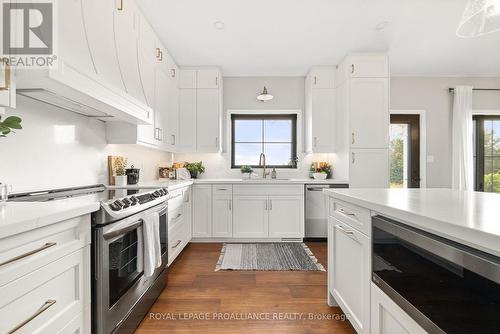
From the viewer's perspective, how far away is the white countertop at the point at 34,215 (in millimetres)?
763

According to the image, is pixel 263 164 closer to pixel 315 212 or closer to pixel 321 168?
pixel 321 168

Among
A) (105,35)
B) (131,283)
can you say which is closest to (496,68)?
(105,35)

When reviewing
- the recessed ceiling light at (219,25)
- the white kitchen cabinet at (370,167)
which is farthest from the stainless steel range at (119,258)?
the white kitchen cabinet at (370,167)

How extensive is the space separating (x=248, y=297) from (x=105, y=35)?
231 centimetres

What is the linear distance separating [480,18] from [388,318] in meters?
2.12

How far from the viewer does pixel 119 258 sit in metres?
1.42

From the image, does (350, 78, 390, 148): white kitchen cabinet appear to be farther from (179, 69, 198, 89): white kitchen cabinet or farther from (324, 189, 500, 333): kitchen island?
(179, 69, 198, 89): white kitchen cabinet

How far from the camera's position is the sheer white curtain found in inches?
163

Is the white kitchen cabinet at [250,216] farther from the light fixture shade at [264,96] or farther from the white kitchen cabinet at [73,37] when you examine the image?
the white kitchen cabinet at [73,37]

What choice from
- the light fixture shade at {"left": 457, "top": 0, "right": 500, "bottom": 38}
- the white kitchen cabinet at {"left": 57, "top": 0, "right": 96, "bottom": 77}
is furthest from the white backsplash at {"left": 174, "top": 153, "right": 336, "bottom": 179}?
the white kitchen cabinet at {"left": 57, "top": 0, "right": 96, "bottom": 77}

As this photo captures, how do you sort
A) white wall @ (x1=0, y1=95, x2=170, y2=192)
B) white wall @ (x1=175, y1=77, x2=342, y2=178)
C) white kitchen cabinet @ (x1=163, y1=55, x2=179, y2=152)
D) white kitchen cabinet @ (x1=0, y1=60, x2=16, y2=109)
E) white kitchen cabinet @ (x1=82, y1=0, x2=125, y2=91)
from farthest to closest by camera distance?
1. white wall @ (x1=175, y1=77, x2=342, y2=178)
2. white kitchen cabinet @ (x1=163, y1=55, x2=179, y2=152)
3. white kitchen cabinet @ (x1=82, y1=0, x2=125, y2=91)
4. white wall @ (x1=0, y1=95, x2=170, y2=192)
5. white kitchen cabinet @ (x1=0, y1=60, x2=16, y2=109)

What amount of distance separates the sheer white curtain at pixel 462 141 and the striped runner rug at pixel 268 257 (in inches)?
117

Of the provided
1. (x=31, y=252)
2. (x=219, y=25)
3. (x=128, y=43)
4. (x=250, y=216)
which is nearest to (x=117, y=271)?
(x=31, y=252)

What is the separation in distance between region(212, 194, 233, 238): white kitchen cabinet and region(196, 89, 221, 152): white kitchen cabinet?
2.73ft
